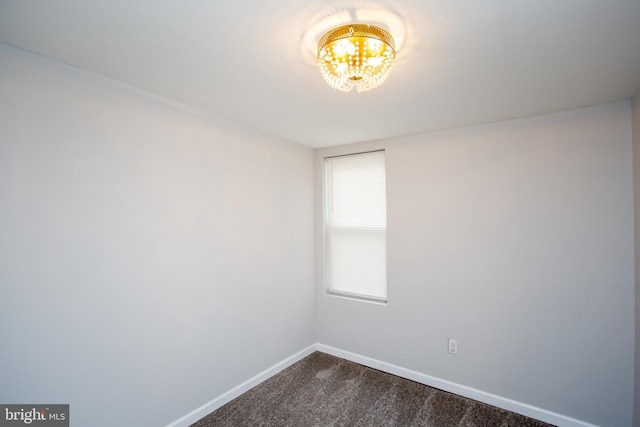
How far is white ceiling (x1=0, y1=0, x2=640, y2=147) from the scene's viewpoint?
1222mm

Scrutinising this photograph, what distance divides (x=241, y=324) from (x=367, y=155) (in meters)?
2.13

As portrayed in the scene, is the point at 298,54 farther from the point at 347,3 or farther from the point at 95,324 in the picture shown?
the point at 95,324

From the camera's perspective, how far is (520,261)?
249 cm

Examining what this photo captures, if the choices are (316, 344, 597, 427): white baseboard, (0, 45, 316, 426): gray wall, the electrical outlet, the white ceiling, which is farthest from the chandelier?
(316, 344, 597, 427): white baseboard

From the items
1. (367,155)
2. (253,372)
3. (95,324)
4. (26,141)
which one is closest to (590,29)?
(367,155)

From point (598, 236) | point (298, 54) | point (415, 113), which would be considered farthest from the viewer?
point (415, 113)

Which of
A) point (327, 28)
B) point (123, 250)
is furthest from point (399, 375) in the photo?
point (327, 28)

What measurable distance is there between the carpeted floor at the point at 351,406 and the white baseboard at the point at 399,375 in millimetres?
47

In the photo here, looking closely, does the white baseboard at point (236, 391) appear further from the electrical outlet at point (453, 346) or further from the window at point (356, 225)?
the electrical outlet at point (453, 346)

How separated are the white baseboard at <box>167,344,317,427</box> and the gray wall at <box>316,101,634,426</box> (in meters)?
0.80

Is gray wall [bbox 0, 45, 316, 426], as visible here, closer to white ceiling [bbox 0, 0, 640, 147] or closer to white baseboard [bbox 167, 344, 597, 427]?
white baseboard [bbox 167, 344, 597, 427]

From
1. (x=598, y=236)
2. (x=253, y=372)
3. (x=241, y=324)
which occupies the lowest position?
(x=253, y=372)

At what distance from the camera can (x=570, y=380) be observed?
2299 mm

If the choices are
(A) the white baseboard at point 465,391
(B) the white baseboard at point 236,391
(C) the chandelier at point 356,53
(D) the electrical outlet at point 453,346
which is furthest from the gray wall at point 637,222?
(B) the white baseboard at point 236,391
